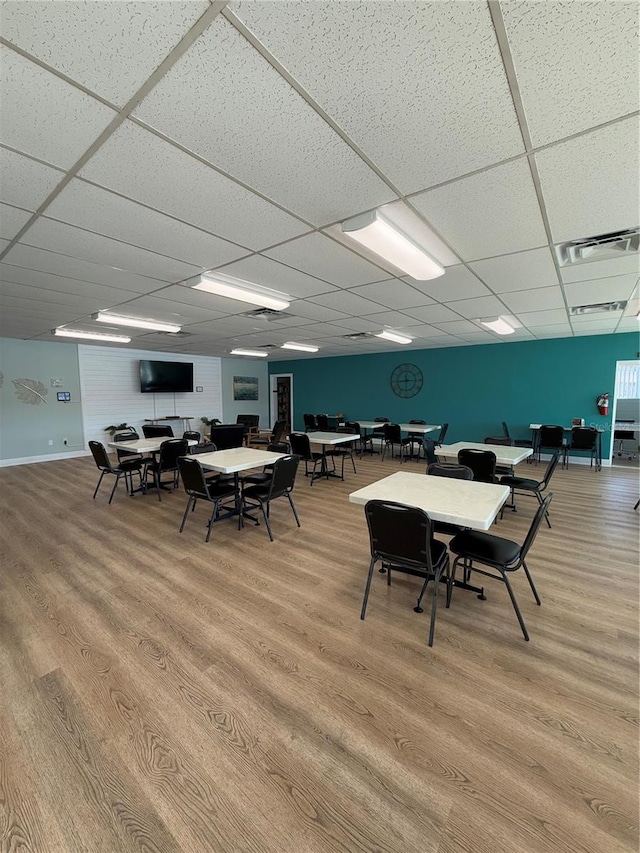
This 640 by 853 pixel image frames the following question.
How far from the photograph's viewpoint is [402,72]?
116cm

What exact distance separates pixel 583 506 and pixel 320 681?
4.53m

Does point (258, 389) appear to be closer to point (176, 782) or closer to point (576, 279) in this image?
point (576, 279)

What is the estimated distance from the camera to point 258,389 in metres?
11.9

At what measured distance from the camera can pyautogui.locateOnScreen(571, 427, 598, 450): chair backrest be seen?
6266 millimetres

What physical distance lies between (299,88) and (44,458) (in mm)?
8943

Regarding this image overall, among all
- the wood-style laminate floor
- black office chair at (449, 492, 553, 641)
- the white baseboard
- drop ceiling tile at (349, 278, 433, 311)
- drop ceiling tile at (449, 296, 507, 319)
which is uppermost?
drop ceiling tile at (449, 296, 507, 319)

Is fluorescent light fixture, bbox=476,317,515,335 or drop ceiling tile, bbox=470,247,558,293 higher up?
drop ceiling tile, bbox=470,247,558,293

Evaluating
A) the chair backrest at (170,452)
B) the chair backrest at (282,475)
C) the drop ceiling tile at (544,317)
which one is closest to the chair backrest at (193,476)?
the chair backrest at (282,475)

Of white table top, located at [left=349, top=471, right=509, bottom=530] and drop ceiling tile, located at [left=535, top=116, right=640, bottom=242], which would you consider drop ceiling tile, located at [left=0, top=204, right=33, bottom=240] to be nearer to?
white table top, located at [left=349, top=471, right=509, bottom=530]

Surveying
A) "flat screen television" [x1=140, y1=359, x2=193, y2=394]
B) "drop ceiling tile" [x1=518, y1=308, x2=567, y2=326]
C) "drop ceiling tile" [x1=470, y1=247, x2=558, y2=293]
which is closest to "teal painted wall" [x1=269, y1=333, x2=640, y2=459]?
"drop ceiling tile" [x1=518, y1=308, x2=567, y2=326]

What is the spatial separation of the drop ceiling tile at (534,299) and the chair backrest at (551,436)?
10.1ft

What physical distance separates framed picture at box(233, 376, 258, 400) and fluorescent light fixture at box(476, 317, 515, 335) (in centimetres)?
787

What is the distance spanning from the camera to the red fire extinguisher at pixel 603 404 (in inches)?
262

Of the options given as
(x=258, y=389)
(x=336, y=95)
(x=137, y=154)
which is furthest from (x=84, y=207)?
(x=258, y=389)
